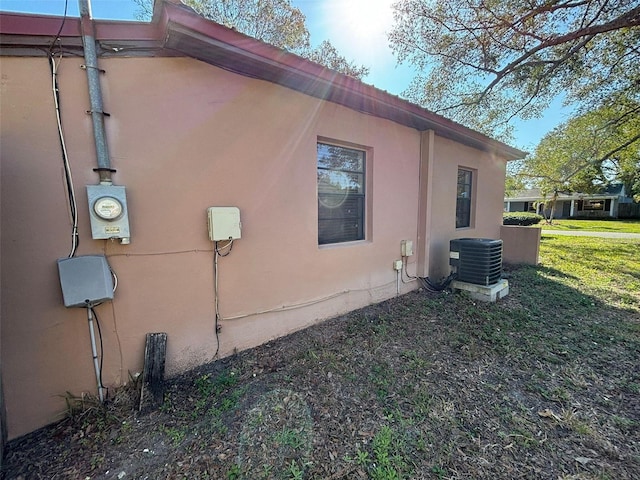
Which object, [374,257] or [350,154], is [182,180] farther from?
[374,257]

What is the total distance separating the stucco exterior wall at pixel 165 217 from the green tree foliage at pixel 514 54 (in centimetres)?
388

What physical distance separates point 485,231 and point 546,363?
487cm

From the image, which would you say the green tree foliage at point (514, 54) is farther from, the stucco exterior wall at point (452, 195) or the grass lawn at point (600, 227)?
the grass lawn at point (600, 227)

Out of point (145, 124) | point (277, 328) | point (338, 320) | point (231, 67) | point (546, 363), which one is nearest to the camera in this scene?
point (145, 124)

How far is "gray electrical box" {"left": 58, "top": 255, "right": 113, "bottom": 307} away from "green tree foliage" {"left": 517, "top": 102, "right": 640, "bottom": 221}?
13.3 m

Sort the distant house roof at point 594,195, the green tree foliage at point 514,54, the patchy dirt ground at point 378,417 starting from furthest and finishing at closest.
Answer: the distant house roof at point 594,195 → the green tree foliage at point 514,54 → the patchy dirt ground at point 378,417

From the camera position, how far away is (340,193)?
386 cm

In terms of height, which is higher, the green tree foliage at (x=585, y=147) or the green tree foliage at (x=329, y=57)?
the green tree foliage at (x=329, y=57)

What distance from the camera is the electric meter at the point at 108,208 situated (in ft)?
6.54

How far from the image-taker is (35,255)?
192 cm

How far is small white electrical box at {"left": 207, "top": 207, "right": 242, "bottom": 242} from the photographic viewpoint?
2512mm

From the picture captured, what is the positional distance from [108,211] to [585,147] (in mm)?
16472

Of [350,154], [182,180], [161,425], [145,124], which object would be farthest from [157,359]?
[350,154]

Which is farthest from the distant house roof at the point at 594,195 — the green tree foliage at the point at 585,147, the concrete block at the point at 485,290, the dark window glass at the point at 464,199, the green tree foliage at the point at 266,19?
the concrete block at the point at 485,290
